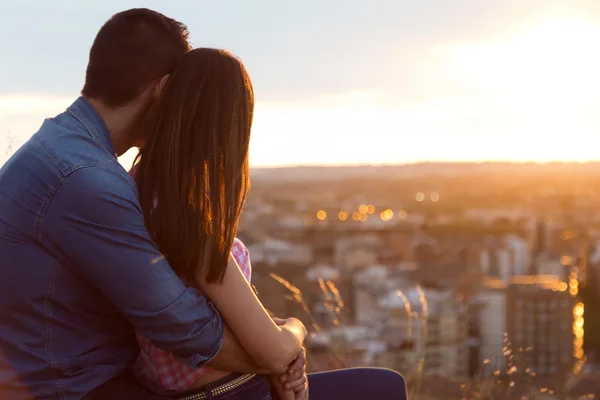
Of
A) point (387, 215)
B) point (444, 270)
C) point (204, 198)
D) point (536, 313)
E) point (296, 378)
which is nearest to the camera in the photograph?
point (204, 198)

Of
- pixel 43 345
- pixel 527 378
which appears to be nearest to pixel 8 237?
pixel 43 345

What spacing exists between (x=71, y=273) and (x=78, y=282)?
16 millimetres

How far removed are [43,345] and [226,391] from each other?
293mm

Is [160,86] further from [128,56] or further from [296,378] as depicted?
[296,378]

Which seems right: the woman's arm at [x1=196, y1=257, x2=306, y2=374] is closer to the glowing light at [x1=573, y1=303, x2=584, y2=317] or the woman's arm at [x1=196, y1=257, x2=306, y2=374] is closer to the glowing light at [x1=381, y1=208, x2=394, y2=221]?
the glowing light at [x1=573, y1=303, x2=584, y2=317]

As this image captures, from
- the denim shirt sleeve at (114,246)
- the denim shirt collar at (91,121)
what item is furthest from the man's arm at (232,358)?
the denim shirt collar at (91,121)

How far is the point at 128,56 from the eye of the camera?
118cm

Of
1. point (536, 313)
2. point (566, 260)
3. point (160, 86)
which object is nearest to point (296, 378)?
point (160, 86)

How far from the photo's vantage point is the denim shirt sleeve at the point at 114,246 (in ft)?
3.36

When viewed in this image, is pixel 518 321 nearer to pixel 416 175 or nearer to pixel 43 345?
pixel 43 345

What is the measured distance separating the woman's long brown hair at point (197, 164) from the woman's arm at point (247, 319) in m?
0.02

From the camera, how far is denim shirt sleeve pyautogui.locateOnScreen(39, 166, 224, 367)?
40.3 inches

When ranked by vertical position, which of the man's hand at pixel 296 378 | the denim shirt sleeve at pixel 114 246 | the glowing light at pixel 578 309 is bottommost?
the glowing light at pixel 578 309

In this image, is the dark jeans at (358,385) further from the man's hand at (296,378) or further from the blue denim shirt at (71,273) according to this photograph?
the blue denim shirt at (71,273)
